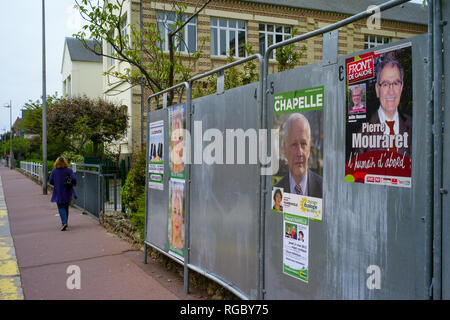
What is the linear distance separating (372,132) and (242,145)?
5.62 ft

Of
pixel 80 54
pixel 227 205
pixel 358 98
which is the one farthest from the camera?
pixel 80 54

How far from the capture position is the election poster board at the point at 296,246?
3.46 metres

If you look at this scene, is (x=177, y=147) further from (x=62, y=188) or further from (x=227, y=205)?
(x=62, y=188)

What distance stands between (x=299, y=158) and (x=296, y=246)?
0.68 metres

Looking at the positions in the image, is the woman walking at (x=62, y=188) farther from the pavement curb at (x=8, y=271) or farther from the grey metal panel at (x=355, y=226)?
the grey metal panel at (x=355, y=226)

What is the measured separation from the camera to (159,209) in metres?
6.61

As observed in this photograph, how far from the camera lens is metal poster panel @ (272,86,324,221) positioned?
3345 mm

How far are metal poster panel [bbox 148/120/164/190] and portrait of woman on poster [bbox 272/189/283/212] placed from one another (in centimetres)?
290

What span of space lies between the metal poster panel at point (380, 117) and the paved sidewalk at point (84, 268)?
10.6ft

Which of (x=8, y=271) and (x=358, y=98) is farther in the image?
(x=8, y=271)

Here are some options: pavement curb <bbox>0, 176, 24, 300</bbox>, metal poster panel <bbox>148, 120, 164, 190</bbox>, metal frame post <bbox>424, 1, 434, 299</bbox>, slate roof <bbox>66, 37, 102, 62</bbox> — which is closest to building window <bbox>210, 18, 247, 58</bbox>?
pavement curb <bbox>0, 176, 24, 300</bbox>

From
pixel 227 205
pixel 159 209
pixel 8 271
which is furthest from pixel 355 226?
pixel 8 271

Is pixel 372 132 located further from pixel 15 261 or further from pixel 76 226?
pixel 76 226

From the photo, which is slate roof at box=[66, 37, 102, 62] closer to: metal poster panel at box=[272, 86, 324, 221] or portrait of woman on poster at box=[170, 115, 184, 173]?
portrait of woman on poster at box=[170, 115, 184, 173]
